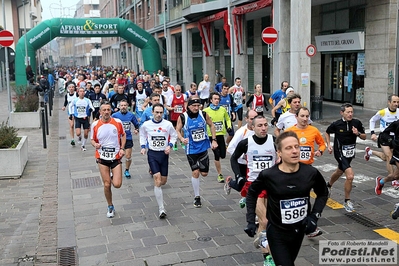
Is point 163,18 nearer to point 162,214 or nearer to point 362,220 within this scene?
point 162,214

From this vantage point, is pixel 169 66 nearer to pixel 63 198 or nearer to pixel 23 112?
pixel 23 112

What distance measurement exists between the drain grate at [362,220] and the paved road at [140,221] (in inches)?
3.1

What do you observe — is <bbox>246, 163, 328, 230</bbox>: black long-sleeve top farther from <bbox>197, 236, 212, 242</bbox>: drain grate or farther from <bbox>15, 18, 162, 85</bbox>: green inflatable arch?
<bbox>15, 18, 162, 85</bbox>: green inflatable arch

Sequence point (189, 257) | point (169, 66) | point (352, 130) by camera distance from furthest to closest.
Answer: point (169, 66)
point (352, 130)
point (189, 257)

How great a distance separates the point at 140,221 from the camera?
729 centimetres

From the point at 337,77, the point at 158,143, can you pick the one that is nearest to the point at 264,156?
the point at 158,143

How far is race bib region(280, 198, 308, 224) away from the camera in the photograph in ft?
13.8

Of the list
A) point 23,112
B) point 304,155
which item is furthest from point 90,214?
point 23,112

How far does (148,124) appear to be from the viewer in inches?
310

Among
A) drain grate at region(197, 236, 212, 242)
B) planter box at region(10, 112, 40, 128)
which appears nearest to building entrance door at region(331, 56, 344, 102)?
planter box at region(10, 112, 40, 128)

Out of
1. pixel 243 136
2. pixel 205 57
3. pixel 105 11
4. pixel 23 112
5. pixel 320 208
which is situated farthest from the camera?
pixel 105 11

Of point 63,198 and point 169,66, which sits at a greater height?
point 169,66

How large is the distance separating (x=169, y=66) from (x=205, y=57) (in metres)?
6.73

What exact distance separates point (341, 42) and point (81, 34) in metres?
17.3
